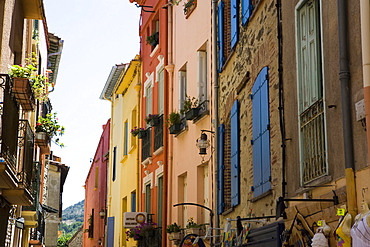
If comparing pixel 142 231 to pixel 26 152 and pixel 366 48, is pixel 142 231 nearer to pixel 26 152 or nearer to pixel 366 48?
pixel 26 152

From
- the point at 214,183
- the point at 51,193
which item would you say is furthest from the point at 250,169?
the point at 51,193

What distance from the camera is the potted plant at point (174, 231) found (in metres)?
17.1

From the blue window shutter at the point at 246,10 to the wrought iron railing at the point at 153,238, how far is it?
851 centimetres

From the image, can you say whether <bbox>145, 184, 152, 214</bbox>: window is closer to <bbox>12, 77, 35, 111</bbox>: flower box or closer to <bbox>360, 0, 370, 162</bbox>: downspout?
<bbox>12, 77, 35, 111</bbox>: flower box

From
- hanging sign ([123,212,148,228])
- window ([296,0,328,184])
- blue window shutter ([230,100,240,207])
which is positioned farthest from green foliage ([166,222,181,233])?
window ([296,0,328,184])

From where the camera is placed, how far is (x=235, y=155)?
42.1ft

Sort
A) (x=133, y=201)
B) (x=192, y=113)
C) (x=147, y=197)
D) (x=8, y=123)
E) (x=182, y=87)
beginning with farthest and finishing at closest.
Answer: (x=133, y=201) < (x=147, y=197) < (x=182, y=87) < (x=192, y=113) < (x=8, y=123)

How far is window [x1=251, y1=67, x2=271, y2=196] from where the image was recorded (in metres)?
10.6

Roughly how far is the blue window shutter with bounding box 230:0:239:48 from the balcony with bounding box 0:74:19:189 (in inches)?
165

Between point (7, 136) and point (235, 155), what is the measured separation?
158 inches

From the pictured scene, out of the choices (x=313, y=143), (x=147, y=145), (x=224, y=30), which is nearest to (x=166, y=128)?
(x=147, y=145)

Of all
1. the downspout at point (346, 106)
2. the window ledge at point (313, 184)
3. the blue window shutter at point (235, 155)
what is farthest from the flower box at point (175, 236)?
the downspout at point (346, 106)

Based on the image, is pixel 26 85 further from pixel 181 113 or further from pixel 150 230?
pixel 150 230

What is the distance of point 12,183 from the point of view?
1301 centimetres
